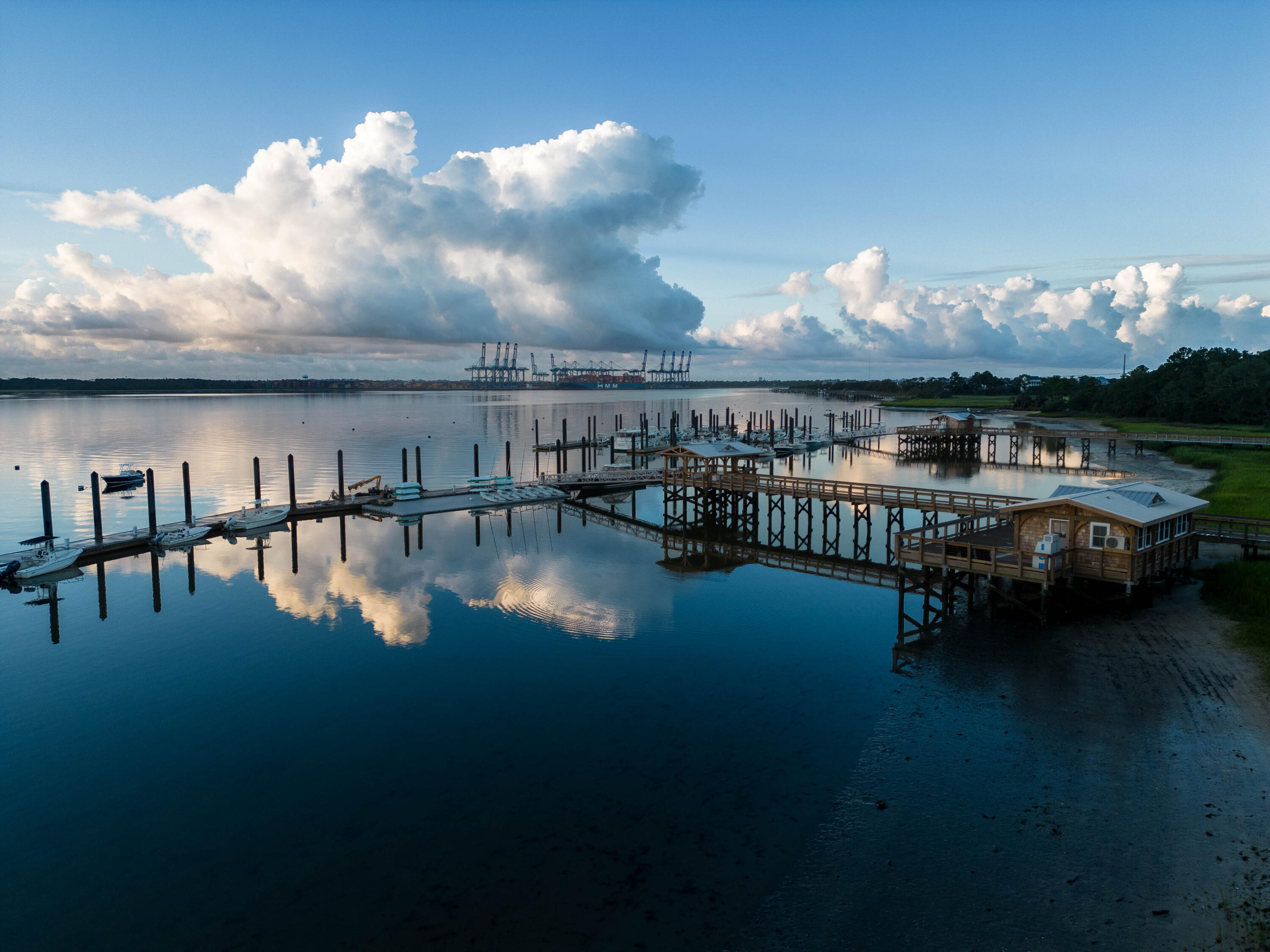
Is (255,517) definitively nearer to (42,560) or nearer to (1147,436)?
(42,560)

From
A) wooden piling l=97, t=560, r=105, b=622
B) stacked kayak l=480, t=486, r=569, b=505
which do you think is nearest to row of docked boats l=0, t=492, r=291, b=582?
wooden piling l=97, t=560, r=105, b=622

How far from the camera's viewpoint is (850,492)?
138 feet

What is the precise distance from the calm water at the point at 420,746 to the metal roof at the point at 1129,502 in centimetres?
726

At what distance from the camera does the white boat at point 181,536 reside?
39.8m

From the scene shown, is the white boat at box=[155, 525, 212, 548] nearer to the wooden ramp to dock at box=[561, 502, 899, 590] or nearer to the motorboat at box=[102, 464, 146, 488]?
the wooden ramp to dock at box=[561, 502, 899, 590]

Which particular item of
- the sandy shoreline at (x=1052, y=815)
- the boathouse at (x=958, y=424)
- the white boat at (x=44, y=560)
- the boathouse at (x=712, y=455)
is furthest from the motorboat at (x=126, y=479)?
the boathouse at (x=958, y=424)

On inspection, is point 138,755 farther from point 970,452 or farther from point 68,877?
point 970,452

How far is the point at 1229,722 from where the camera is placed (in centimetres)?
1728

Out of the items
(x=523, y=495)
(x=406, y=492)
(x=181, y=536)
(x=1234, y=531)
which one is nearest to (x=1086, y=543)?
(x=1234, y=531)

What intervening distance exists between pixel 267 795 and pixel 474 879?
577 cm

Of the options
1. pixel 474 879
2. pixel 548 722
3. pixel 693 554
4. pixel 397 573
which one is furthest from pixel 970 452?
pixel 474 879

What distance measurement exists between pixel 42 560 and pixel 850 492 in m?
40.0

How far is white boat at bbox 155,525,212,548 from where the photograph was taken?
39.8 metres

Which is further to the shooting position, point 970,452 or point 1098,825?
point 970,452
